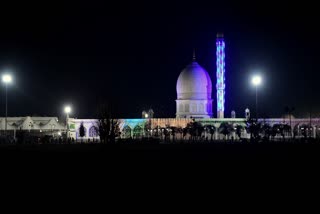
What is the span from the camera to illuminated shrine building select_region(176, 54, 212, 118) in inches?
4717

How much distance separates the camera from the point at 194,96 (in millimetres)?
119938

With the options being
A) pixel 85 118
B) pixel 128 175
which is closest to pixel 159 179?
pixel 128 175

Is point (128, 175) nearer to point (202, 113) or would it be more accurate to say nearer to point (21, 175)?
point (21, 175)

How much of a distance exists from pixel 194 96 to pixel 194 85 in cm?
210

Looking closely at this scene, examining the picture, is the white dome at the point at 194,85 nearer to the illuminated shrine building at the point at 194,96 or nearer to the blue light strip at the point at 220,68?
the illuminated shrine building at the point at 194,96

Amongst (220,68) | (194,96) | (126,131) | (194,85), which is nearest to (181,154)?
(220,68)

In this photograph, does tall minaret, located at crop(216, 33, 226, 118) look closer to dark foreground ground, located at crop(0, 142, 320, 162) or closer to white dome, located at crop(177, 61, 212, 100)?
white dome, located at crop(177, 61, 212, 100)

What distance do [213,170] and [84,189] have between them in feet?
26.9

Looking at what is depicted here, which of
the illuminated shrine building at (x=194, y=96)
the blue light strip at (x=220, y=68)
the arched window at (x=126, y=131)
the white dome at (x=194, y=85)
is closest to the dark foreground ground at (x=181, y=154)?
the blue light strip at (x=220, y=68)

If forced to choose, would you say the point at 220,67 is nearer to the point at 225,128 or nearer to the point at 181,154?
the point at 225,128

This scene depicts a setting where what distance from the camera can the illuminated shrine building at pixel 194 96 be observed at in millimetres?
119812

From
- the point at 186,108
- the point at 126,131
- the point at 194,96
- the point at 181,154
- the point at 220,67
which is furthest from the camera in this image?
the point at 186,108

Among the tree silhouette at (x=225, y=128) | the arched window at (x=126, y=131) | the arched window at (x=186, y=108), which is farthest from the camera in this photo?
the arched window at (x=186, y=108)

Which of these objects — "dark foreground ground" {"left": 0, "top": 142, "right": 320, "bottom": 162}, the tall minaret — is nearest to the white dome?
the tall minaret
